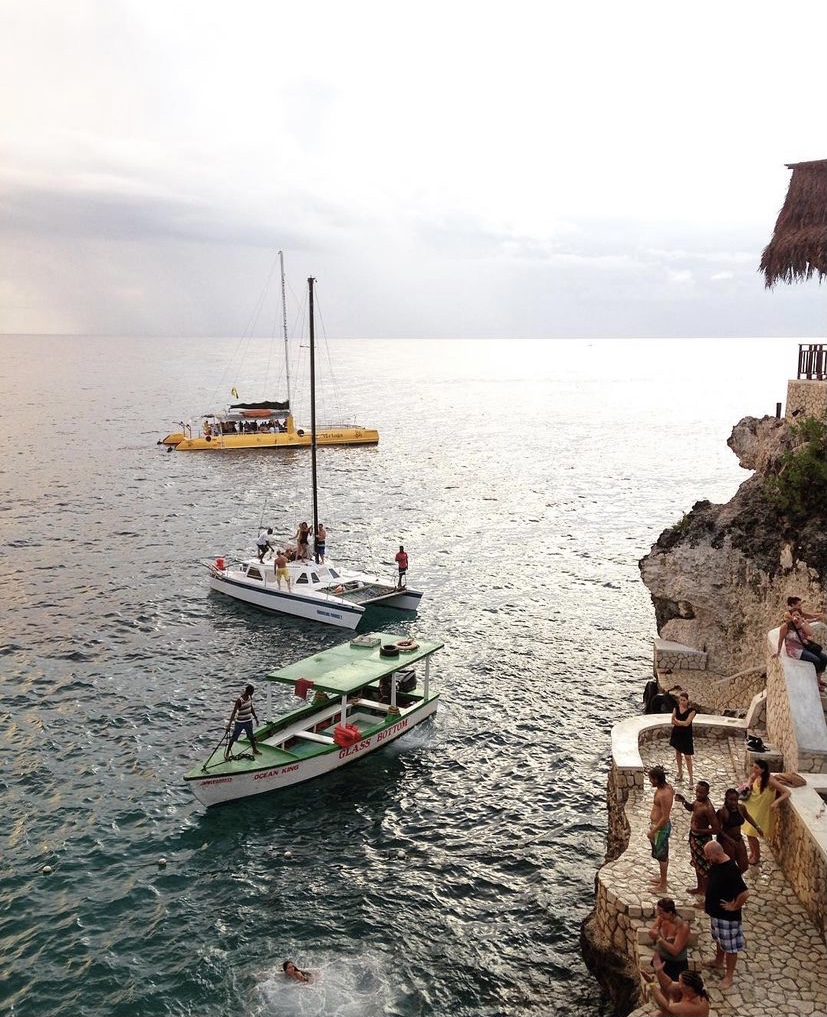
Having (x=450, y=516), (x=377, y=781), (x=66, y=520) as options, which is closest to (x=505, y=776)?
(x=377, y=781)

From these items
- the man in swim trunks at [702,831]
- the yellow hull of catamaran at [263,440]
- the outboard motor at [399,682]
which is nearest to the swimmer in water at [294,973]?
the man in swim trunks at [702,831]

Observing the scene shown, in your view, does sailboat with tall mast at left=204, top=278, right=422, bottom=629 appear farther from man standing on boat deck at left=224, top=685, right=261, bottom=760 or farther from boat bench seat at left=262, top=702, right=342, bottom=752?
man standing on boat deck at left=224, top=685, right=261, bottom=760

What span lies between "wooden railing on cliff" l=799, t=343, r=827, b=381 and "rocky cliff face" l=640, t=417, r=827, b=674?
1944mm

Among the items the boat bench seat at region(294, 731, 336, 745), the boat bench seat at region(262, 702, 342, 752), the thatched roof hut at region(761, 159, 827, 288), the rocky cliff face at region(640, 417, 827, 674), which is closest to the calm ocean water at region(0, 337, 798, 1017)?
the boat bench seat at region(294, 731, 336, 745)

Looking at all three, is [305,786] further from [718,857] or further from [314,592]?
[314,592]

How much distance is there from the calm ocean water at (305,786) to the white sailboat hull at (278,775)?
1.27 ft

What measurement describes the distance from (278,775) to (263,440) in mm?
63247

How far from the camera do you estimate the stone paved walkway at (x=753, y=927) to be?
1041cm

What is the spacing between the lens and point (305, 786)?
20891 mm

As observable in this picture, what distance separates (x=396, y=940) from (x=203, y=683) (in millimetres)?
13874

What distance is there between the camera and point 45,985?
1434 cm

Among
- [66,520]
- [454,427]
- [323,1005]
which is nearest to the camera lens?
[323,1005]

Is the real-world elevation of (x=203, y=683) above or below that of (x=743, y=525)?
below

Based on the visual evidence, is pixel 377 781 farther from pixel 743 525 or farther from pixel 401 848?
pixel 743 525
